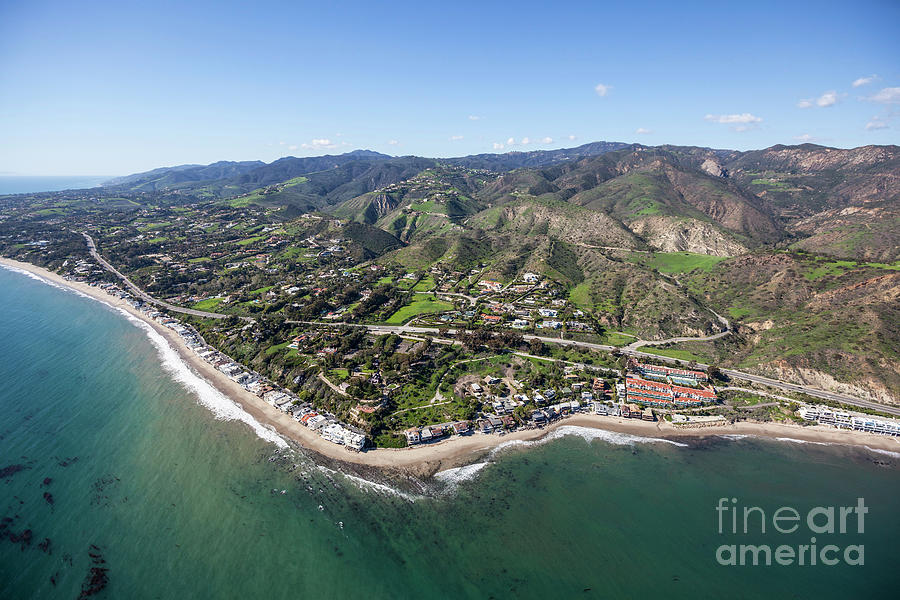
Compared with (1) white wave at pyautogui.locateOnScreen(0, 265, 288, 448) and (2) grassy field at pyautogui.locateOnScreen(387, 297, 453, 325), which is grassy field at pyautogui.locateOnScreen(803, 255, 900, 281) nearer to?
(2) grassy field at pyautogui.locateOnScreen(387, 297, 453, 325)

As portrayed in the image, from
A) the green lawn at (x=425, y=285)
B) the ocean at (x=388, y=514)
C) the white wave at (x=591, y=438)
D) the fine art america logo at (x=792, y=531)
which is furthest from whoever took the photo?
the green lawn at (x=425, y=285)

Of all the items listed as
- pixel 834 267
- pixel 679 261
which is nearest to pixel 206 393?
pixel 679 261

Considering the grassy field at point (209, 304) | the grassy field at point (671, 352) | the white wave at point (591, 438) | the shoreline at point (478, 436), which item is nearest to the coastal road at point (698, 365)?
the grassy field at point (671, 352)

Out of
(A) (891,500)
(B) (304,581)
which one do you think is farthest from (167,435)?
(A) (891,500)

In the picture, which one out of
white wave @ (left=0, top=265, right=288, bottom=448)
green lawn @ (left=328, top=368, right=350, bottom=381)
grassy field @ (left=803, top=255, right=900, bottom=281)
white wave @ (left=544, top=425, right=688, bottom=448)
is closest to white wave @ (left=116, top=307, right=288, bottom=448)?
white wave @ (left=0, top=265, right=288, bottom=448)

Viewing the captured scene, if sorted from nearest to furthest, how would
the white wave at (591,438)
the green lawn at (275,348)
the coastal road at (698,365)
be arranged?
the white wave at (591,438)
the coastal road at (698,365)
the green lawn at (275,348)

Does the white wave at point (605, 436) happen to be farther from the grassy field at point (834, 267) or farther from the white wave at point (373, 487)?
the grassy field at point (834, 267)
